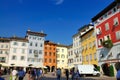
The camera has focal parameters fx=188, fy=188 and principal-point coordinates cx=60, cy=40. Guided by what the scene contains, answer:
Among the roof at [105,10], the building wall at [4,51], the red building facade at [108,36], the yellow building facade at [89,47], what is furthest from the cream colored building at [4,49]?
the red building facade at [108,36]

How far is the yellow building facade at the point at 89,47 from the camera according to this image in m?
48.7

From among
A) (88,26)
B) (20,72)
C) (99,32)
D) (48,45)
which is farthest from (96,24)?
(48,45)

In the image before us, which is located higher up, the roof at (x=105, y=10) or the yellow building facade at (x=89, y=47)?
the roof at (x=105, y=10)

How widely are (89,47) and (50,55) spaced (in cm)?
3124

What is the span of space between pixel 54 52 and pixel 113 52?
157ft

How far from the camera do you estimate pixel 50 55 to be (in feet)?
265

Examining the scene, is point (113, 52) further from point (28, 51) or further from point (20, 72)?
point (28, 51)

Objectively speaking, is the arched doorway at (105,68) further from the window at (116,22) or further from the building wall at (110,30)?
the window at (116,22)

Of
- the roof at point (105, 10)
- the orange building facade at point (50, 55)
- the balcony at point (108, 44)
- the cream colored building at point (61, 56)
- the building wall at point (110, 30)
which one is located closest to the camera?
the building wall at point (110, 30)

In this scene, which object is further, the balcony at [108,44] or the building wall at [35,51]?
the building wall at [35,51]

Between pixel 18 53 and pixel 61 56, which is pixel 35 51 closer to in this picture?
pixel 18 53

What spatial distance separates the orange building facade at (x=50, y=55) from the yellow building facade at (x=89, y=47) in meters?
23.5

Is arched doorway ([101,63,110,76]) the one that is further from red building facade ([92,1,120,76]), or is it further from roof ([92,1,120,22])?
roof ([92,1,120,22])

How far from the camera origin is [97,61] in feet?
148
